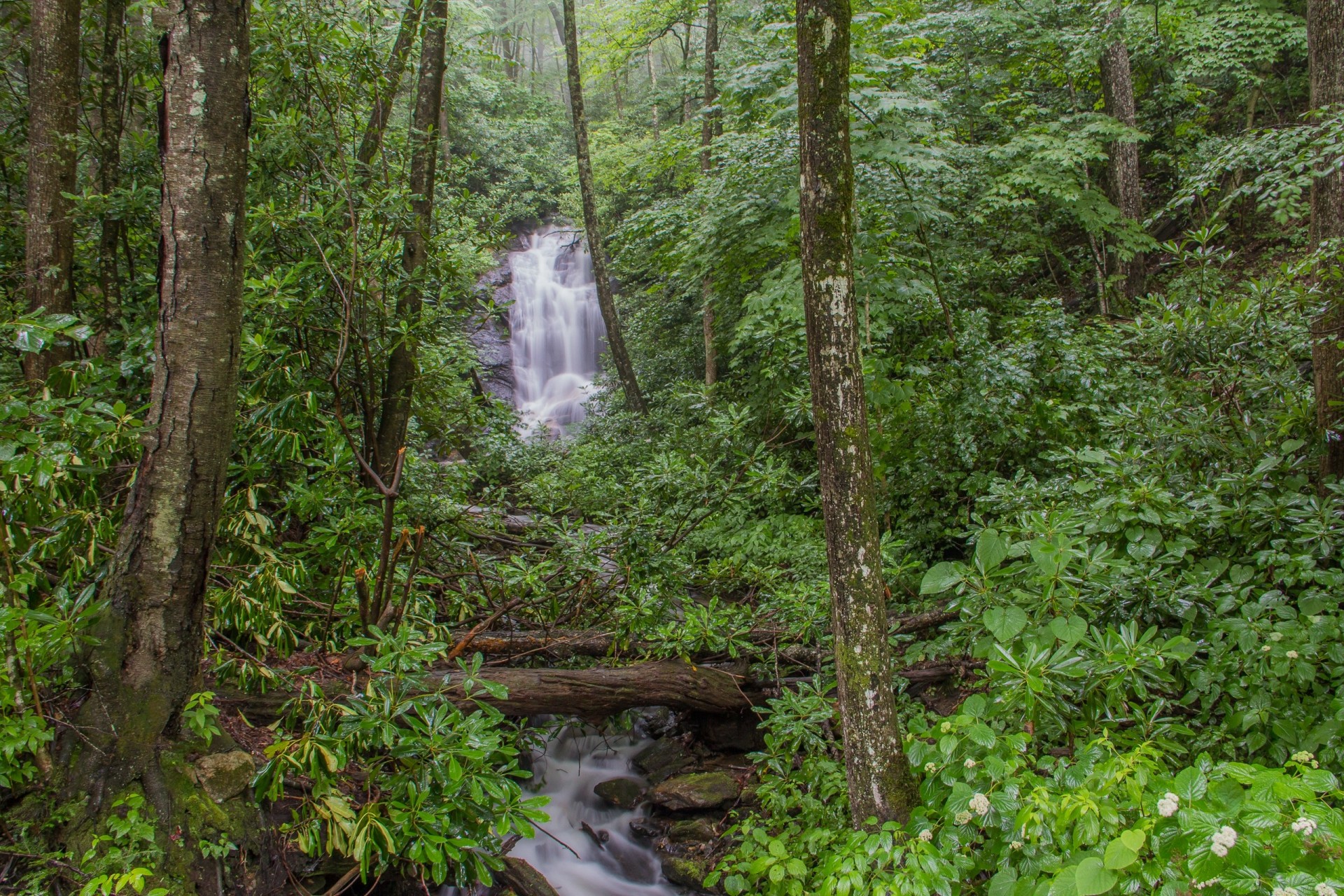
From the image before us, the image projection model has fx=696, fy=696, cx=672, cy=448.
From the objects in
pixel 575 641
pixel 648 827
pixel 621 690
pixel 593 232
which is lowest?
pixel 648 827

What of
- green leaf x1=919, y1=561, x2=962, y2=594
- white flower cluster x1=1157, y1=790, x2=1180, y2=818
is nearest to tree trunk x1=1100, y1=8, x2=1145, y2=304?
green leaf x1=919, y1=561, x2=962, y2=594

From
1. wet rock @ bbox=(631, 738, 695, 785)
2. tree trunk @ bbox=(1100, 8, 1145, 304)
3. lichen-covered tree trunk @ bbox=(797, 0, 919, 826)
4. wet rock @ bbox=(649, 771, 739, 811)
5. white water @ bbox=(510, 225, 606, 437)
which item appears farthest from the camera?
white water @ bbox=(510, 225, 606, 437)

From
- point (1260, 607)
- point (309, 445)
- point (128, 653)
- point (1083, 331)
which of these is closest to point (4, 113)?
point (309, 445)

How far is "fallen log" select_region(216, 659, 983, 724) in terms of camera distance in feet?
12.9

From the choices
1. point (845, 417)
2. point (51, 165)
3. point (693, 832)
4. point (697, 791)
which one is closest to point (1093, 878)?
point (845, 417)

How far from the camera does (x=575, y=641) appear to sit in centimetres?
500

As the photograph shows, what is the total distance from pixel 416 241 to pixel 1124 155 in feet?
33.6

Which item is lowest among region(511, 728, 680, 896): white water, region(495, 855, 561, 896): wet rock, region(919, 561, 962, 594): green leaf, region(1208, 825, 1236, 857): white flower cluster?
region(511, 728, 680, 896): white water

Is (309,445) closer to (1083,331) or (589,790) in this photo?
(589,790)

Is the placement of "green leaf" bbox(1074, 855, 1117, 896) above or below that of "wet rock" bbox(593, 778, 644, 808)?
above

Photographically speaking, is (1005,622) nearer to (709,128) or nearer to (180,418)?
(180,418)

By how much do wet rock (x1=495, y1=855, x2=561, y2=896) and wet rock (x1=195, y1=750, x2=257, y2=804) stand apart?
1.64 metres

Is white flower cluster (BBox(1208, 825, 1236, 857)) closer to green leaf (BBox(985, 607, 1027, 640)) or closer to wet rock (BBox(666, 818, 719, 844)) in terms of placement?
green leaf (BBox(985, 607, 1027, 640))

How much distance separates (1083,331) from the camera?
7930mm
